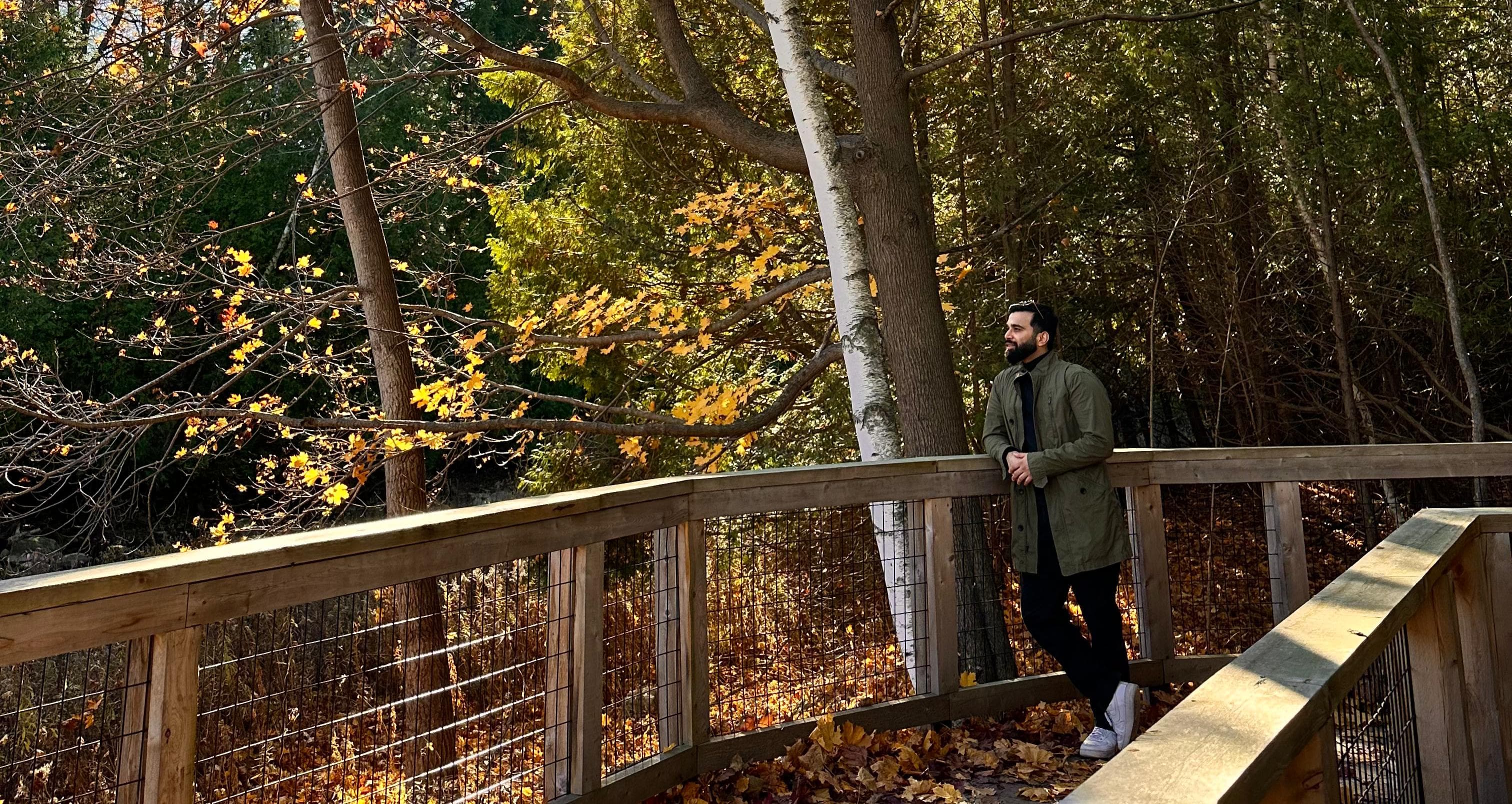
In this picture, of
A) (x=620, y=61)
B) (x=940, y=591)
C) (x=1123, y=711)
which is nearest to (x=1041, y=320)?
(x=940, y=591)

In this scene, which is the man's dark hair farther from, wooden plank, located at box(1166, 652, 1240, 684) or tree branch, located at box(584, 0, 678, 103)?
tree branch, located at box(584, 0, 678, 103)

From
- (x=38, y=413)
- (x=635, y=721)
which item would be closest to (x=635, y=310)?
(x=38, y=413)

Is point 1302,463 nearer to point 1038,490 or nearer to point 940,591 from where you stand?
point 1038,490

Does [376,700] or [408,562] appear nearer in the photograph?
[408,562]

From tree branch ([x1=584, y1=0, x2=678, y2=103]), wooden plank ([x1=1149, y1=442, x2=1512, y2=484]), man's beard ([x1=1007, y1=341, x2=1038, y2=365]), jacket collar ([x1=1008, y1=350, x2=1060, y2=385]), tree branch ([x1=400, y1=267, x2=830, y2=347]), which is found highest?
tree branch ([x1=584, y1=0, x2=678, y2=103])

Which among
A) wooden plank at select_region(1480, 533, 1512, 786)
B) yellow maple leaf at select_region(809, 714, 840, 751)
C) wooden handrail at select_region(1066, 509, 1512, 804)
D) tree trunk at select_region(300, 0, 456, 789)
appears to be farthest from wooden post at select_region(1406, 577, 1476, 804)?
tree trunk at select_region(300, 0, 456, 789)

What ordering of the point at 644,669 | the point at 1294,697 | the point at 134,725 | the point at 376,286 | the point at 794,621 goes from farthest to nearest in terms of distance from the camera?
the point at 376,286
the point at 794,621
the point at 644,669
the point at 134,725
the point at 1294,697

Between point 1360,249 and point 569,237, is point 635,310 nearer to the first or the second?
point 569,237

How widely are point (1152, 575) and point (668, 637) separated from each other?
2.69 m

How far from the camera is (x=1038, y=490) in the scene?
4.99 metres

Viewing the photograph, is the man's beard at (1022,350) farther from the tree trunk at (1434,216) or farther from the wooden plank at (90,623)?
the tree trunk at (1434,216)

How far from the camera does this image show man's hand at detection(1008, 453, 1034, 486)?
16.0 feet

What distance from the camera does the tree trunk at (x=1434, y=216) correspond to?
7.60 m

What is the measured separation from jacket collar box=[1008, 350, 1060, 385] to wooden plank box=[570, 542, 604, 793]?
207 cm
